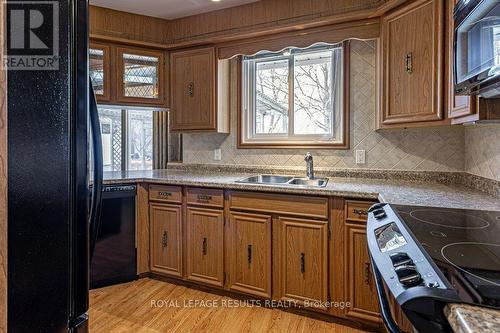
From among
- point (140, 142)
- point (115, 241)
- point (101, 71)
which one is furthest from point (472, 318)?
point (140, 142)

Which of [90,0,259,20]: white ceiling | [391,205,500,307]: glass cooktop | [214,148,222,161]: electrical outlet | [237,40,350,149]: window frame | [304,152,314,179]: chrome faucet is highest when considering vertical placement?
[90,0,259,20]: white ceiling

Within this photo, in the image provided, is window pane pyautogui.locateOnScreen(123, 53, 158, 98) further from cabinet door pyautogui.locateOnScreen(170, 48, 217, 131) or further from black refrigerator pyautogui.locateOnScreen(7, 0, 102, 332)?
black refrigerator pyautogui.locateOnScreen(7, 0, 102, 332)

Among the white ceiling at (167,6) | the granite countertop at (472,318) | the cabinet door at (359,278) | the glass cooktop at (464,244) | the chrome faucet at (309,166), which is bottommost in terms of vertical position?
the cabinet door at (359,278)

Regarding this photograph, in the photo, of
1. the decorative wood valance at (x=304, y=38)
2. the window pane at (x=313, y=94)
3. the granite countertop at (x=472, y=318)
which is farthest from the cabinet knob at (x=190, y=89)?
the granite countertop at (x=472, y=318)

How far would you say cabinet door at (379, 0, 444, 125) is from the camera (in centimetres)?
184

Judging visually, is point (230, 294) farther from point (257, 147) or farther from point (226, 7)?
point (226, 7)

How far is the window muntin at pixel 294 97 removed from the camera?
2744 mm

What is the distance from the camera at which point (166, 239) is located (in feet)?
8.79

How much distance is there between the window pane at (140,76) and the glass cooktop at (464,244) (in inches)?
96.7

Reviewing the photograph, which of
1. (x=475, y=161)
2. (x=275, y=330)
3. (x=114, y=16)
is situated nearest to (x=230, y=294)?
(x=275, y=330)

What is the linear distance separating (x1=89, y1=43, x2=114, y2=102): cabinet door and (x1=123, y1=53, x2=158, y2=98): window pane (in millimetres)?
147

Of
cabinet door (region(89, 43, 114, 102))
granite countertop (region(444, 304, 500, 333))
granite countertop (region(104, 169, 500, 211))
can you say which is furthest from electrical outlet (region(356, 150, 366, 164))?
cabinet door (region(89, 43, 114, 102))

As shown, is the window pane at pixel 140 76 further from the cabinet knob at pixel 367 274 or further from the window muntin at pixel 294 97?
the cabinet knob at pixel 367 274

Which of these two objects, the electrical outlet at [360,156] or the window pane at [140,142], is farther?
the window pane at [140,142]
